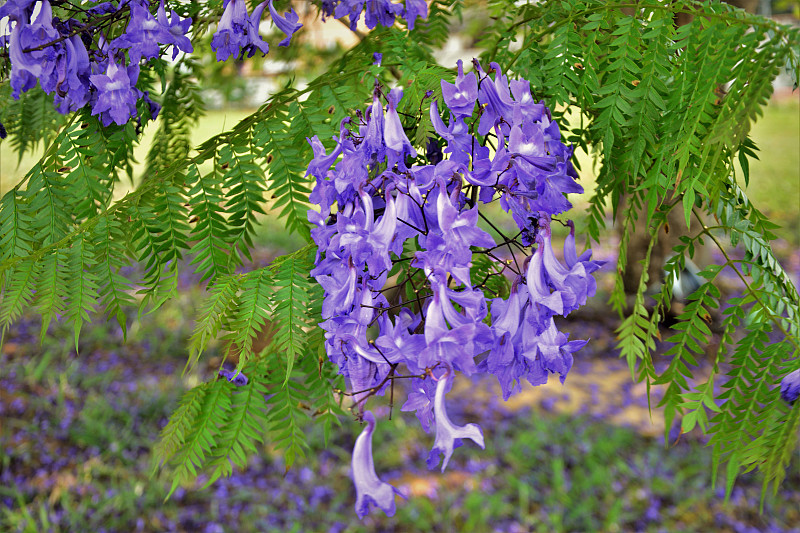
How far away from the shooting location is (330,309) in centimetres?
88

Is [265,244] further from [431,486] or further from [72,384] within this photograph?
[431,486]

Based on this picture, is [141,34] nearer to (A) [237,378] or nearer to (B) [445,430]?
(A) [237,378]

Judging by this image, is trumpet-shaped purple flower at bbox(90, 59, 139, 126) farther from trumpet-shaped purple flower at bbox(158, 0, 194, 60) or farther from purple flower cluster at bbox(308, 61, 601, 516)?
purple flower cluster at bbox(308, 61, 601, 516)

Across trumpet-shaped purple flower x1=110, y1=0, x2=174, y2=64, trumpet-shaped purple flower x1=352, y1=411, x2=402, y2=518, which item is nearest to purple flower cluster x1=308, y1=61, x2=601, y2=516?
trumpet-shaped purple flower x1=352, y1=411, x2=402, y2=518

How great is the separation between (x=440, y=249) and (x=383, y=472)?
337cm

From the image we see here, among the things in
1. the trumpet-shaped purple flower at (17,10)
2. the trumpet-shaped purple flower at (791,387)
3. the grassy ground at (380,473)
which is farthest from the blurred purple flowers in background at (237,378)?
the grassy ground at (380,473)

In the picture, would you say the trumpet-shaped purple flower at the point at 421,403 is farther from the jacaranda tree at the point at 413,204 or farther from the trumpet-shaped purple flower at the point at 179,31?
the trumpet-shaped purple flower at the point at 179,31

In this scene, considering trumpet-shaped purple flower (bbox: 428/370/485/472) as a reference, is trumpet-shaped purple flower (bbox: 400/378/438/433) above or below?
below

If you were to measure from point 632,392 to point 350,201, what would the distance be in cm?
465

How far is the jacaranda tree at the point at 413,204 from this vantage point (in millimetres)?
853

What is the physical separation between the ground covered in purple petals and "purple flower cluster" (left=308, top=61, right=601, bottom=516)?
224cm

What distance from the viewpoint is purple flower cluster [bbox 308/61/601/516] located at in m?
0.79

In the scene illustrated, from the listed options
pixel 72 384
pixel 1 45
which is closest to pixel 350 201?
pixel 1 45

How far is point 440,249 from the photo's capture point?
786mm
